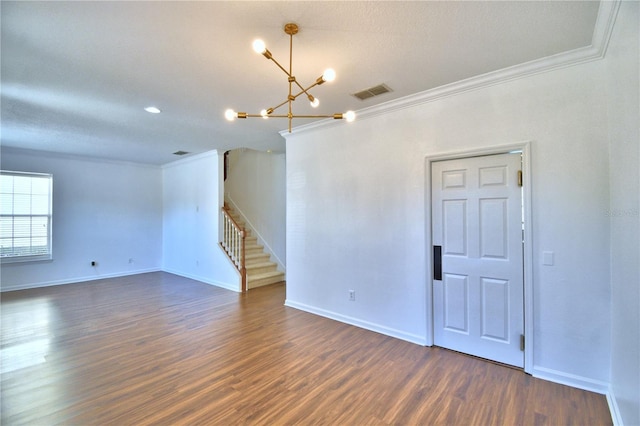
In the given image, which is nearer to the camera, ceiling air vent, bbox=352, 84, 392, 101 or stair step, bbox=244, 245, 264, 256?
ceiling air vent, bbox=352, 84, 392, 101

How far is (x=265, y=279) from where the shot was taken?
6074 millimetres

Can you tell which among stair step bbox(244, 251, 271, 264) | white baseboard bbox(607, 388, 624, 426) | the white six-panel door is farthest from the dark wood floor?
stair step bbox(244, 251, 271, 264)

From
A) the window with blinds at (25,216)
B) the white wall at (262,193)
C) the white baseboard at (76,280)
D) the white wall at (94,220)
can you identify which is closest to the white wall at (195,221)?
the white wall at (94,220)

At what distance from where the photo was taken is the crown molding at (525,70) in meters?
1.91

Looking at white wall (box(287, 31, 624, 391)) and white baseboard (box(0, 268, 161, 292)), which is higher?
white wall (box(287, 31, 624, 391))

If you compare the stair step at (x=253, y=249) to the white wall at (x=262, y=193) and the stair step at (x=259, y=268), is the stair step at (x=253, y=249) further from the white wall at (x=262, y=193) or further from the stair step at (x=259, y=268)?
the stair step at (x=259, y=268)

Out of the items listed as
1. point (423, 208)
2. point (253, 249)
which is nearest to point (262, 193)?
point (253, 249)

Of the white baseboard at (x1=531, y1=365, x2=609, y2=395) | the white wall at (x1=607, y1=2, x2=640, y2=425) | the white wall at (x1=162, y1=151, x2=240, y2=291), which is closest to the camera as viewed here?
the white wall at (x1=607, y1=2, x2=640, y2=425)

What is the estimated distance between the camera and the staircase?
5.95 metres

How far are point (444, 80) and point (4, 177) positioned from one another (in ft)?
26.7

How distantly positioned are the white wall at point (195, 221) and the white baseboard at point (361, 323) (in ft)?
5.94

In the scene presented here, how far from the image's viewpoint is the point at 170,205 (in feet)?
24.7

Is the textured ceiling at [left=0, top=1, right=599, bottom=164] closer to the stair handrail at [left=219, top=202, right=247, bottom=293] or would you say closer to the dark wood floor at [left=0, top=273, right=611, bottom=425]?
the stair handrail at [left=219, top=202, right=247, bottom=293]

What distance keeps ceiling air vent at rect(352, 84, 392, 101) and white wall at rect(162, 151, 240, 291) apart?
3.90 metres
